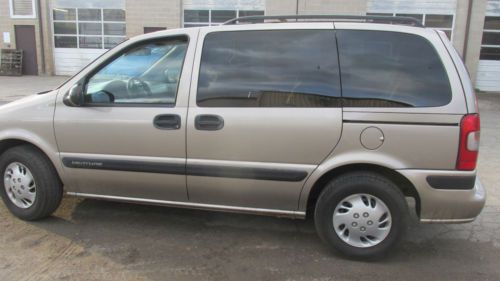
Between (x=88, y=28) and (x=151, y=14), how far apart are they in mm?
3194

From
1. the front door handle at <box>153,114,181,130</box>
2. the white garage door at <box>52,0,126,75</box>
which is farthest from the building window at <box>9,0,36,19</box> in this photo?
the front door handle at <box>153,114,181,130</box>

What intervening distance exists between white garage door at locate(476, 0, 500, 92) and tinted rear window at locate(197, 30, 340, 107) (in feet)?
59.8

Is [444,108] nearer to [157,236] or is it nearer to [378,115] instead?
[378,115]

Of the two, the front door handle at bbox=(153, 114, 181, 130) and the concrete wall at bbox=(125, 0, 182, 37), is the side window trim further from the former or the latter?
the concrete wall at bbox=(125, 0, 182, 37)

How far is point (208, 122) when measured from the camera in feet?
11.5

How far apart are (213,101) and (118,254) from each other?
4.59ft

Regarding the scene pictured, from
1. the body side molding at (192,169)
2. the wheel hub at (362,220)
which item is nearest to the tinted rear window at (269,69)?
the body side molding at (192,169)

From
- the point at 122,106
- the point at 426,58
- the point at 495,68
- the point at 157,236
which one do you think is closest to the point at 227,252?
the point at 157,236

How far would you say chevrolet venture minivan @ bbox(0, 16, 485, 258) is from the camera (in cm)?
327

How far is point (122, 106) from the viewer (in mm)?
3729

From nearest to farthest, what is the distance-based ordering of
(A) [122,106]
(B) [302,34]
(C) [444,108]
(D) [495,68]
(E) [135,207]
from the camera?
(C) [444,108] → (B) [302,34] → (A) [122,106] → (E) [135,207] → (D) [495,68]

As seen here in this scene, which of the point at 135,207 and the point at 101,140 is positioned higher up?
the point at 101,140

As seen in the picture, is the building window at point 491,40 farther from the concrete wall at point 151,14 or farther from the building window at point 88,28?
the building window at point 88,28

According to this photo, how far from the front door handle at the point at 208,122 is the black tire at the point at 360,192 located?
37.5 inches
